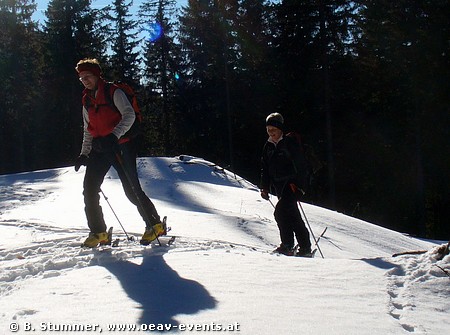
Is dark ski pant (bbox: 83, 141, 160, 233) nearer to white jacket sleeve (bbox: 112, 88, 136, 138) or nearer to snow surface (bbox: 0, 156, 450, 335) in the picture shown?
white jacket sleeve (bbox: 112, 88, 136, 138)

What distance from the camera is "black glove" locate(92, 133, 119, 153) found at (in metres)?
4.82

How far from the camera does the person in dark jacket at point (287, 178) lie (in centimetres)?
586

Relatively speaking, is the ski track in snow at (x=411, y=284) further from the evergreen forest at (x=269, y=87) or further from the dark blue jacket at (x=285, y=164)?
the evergreen forest at (x=269, y=87)

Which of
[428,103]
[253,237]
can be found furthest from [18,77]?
[253,237]

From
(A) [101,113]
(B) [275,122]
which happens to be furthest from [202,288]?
(B) [275,122]

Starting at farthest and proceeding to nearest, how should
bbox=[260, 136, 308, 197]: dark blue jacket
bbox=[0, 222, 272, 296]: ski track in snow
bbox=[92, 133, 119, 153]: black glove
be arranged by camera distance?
1. bbox=[260, 136, 308, 197]: dark blue jacket
2. bbox=[92, 133, 119, 153]: black glove
3. bbox=[0, 222, 272, 296]: ski track in snow

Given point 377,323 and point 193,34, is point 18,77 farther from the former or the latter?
point 377,323

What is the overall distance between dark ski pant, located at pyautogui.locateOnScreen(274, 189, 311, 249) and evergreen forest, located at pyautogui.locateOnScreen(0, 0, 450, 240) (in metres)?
16.7

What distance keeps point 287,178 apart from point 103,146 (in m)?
2.21

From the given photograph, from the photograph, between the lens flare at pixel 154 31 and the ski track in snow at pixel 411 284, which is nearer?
the ski track in snow at pixel 411 284

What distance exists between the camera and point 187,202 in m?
10.8

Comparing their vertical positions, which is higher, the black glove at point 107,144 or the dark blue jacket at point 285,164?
the black glove at point 107,144

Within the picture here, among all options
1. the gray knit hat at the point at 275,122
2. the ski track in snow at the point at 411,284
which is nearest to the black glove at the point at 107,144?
the gray knit hat at the point at 275,122

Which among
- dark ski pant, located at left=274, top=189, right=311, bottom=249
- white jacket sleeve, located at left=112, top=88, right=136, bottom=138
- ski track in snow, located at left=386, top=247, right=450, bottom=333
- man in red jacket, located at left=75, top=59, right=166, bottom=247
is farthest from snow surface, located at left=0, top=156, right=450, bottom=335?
Answer: white jacket sleeve, located at left=112, top=88, right=136, bottom=138
